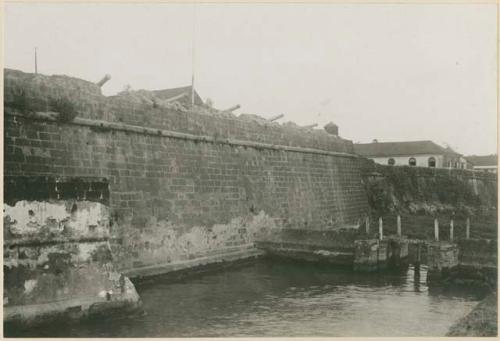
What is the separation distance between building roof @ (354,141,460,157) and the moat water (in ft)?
137

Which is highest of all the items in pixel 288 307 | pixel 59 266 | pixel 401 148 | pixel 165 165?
pixel 401 148

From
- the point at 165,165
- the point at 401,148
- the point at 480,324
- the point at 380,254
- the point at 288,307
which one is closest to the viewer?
the point at 480,324

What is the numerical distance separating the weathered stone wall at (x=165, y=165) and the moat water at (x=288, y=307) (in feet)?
3.98

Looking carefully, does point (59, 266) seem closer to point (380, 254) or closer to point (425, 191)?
point (380, 254)

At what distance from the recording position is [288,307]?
828 cm

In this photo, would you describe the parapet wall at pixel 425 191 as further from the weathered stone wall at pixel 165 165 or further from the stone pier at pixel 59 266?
the stone pier at pixel 59 266

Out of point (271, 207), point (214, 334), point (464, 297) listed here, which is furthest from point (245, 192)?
point (214, 334)

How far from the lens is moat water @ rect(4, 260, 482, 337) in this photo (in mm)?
6855

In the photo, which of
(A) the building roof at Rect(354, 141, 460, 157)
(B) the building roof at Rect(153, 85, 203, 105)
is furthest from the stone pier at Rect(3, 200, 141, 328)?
(A) the building roof at Rect(354, 141, 460, 157)

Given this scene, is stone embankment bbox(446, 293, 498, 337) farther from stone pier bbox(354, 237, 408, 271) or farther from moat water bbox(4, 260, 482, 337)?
stone pier bbox(354, 237, 408, 271)

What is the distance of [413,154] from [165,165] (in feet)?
143

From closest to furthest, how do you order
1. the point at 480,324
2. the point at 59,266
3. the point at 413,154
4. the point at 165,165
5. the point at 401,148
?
the point at 480,324
the point at 59,266
the point at 165,165
the point at 413,154
the point at 401,148

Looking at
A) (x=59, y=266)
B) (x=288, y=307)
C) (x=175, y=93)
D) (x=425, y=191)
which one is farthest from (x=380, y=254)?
(x=175, y=93)

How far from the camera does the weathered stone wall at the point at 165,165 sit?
9148 millimetres
